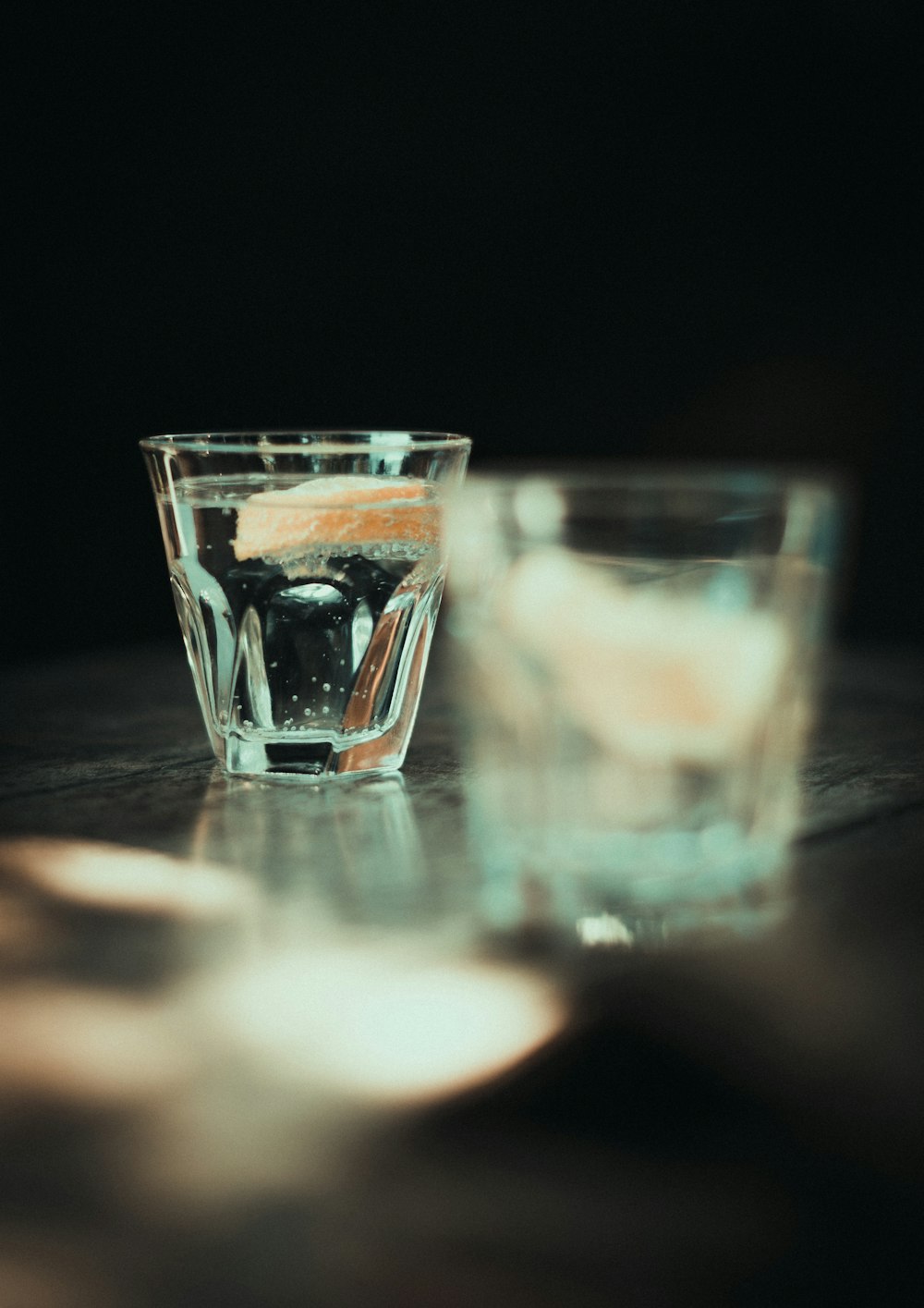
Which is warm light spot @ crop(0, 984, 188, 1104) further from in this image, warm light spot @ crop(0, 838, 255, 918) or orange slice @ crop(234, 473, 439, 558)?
orange slice @ crop(234, 473, 439, 558)

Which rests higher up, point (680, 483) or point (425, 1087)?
point (680, 483)

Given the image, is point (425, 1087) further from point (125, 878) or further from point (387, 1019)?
point (125, 878)

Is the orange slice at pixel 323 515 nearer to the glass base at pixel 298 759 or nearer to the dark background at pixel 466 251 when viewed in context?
the glass base at pixel 298 759

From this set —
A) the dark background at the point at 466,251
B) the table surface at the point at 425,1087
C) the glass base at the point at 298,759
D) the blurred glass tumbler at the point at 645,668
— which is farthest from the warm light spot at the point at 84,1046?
the dark background at the point at 466,251

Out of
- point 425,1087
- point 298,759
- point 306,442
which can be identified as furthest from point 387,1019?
point 306,442

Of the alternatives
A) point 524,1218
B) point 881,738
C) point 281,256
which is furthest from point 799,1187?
point 281,256

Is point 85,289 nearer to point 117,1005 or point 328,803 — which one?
point 328,803
